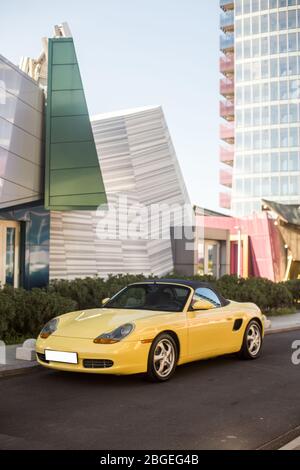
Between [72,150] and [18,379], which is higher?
[72,150]

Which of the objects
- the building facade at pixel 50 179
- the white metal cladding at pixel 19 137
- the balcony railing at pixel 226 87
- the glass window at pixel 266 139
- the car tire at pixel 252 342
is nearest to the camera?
the car tire at pixel 252 342

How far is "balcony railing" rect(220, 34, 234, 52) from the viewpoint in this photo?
8369 centimetres

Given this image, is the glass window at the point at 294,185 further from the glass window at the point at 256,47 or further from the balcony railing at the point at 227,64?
the balcony railing at the point at 227,64

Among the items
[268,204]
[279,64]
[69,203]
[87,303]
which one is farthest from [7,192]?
[279,64]

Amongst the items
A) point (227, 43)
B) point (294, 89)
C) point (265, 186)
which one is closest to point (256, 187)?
point (265, 186)

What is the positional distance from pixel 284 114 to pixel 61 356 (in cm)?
7339

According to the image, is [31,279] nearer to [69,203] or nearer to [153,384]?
[69,203]

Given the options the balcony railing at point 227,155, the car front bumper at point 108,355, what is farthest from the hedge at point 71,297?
the balcony railing at point 227,155

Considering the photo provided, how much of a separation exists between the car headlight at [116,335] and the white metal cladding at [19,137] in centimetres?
853

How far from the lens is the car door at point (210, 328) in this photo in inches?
309

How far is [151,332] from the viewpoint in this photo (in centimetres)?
717

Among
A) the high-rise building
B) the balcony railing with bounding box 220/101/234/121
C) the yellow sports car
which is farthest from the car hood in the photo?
the balcony railing with bounding box 220/101/234/121

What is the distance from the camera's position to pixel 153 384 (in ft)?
23.6

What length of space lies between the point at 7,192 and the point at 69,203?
1686mm
